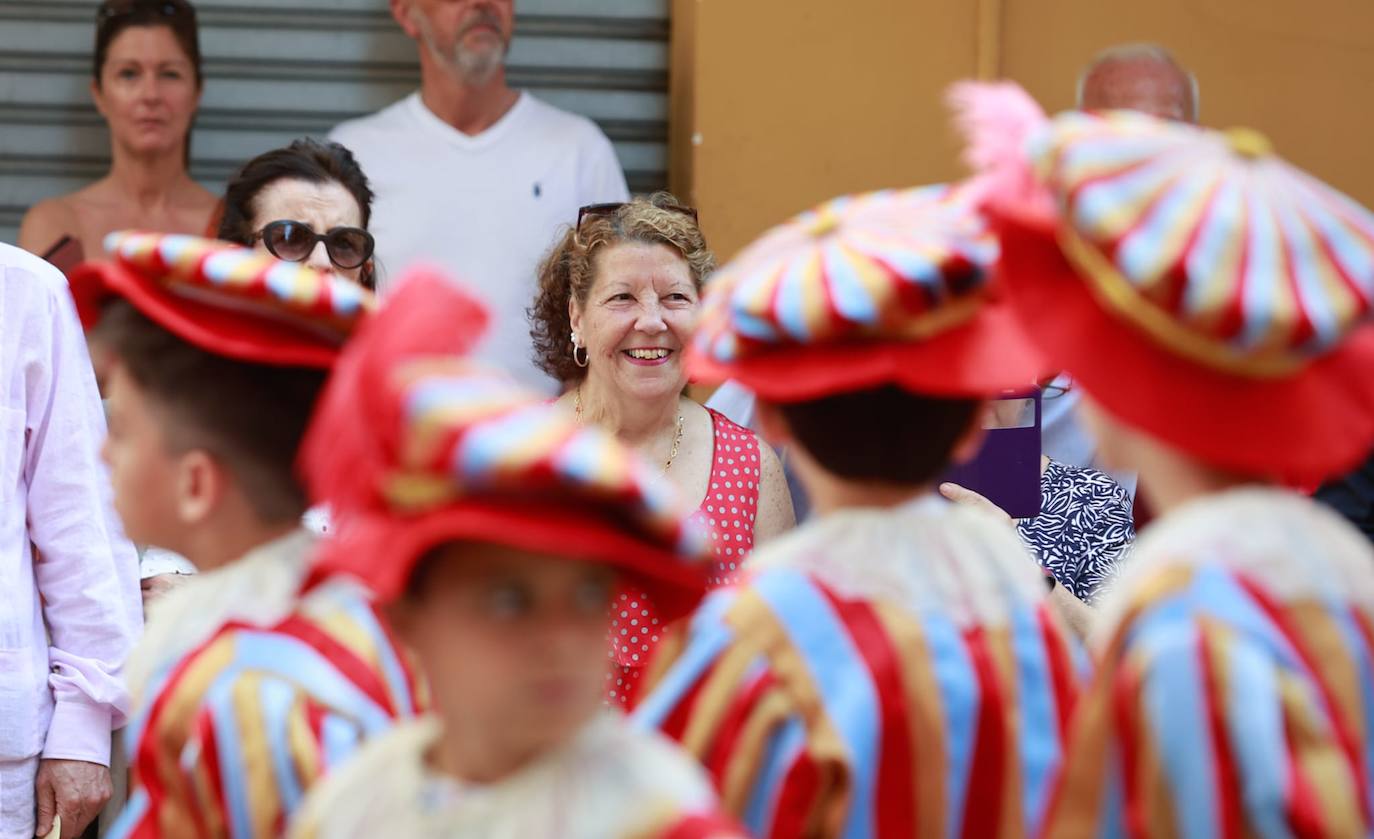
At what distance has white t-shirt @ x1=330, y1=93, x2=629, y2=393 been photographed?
510 cm

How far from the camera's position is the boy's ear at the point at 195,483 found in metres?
2.08

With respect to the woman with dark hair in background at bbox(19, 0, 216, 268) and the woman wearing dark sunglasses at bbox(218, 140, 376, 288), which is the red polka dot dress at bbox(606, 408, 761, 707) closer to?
the woman wearing dark sunglasses at bbox(218, 140, 376, 288)

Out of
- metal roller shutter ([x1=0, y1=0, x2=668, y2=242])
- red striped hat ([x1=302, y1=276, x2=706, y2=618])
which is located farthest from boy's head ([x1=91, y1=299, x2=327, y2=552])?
metal roller shutter ([x1=0, y1=0, x2=668, y2=242])

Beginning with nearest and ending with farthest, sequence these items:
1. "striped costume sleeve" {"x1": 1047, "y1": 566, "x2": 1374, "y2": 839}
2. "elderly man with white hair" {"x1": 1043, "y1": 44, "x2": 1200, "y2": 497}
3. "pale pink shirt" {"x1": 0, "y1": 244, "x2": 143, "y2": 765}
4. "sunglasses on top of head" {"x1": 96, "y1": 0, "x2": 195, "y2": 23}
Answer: "striped costume sleeve" {"x1": 1047, "y1": 566, "x2": 1374, "y2": 839} → "pale pink shirt" {"x1": 0, "y1": 244, "x2": 143, "y2": 765} → "elderly man with white hair" {"x1": 1043, "y1": 44, "x2": 1200, "y2": 497} → "sunglasses on top of head" {"x1": 96, "y1": 0, "x2": 195, "y2": 23}

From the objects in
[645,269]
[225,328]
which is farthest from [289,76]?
[225,328]

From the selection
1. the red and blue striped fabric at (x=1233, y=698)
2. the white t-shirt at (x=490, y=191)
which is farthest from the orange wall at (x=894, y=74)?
the red and blue striped fabric at (x=1233, y=698)

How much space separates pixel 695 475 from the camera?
13.4 feet

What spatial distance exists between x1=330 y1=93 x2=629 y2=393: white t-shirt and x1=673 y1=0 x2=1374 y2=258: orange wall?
1.08 ft

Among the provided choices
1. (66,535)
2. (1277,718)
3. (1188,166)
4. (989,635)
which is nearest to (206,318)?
(989,635)

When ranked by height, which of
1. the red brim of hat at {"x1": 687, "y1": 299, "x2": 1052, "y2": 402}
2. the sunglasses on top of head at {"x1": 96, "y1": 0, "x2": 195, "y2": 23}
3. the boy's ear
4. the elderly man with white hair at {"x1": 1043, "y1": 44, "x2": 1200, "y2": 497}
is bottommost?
the boy's ear

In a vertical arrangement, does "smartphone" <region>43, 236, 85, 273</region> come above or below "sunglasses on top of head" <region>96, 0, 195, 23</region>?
below

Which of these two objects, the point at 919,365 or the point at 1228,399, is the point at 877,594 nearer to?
the point at 919,365

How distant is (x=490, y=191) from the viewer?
5207 mm

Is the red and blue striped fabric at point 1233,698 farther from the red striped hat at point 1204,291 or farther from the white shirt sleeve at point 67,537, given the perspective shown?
the white shirt sleeve at point 67,537
